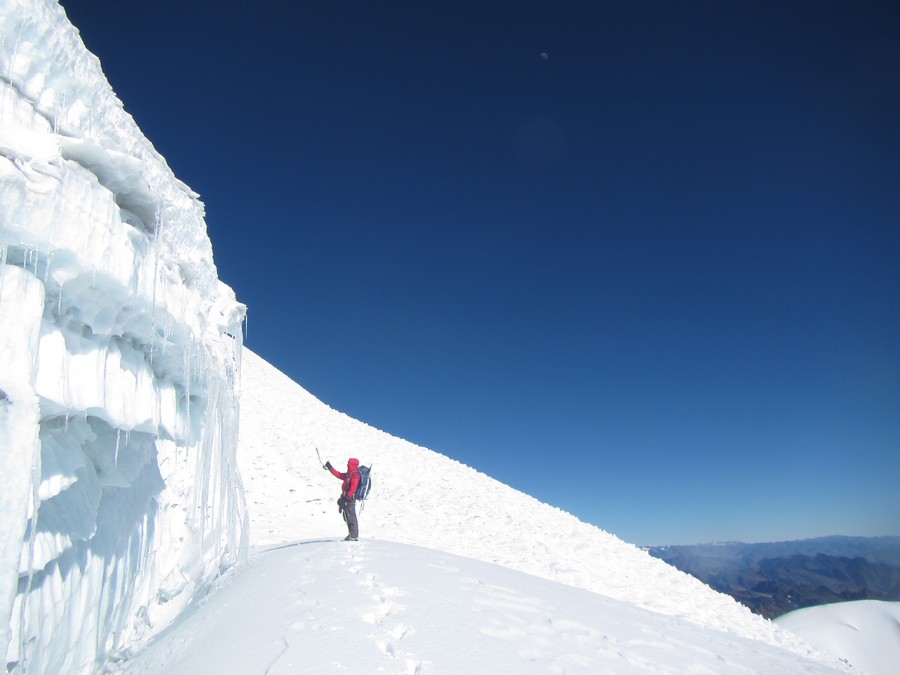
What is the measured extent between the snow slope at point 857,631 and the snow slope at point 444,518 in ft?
22.5

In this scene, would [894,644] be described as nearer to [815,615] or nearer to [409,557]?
[815,615]

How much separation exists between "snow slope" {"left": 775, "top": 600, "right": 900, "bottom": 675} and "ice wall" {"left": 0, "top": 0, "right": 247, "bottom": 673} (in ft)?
71.8

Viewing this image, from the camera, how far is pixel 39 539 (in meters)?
3.76

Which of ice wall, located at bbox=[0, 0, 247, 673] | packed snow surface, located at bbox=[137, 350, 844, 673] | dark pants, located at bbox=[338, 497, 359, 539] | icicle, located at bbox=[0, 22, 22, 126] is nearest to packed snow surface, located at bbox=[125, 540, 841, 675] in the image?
packed snow surface, located at bbox=[137, 350, 844, 673]

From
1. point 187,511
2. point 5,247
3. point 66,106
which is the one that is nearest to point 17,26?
point 66,106

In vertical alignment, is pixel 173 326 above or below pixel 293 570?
above

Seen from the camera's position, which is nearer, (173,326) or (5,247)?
(5,247)

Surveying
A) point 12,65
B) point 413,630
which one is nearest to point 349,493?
point 413,630

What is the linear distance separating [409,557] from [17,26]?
7.87m

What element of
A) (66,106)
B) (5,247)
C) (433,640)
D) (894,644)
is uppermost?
(66,106)

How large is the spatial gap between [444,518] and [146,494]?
1233 centimetres

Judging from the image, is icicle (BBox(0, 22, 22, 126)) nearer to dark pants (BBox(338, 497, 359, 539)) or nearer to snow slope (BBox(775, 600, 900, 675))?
dark pants (BBox(338, 497, 359, 539))

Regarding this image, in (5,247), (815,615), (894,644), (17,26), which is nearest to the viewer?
(5,247)

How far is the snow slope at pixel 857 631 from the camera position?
757 inches
